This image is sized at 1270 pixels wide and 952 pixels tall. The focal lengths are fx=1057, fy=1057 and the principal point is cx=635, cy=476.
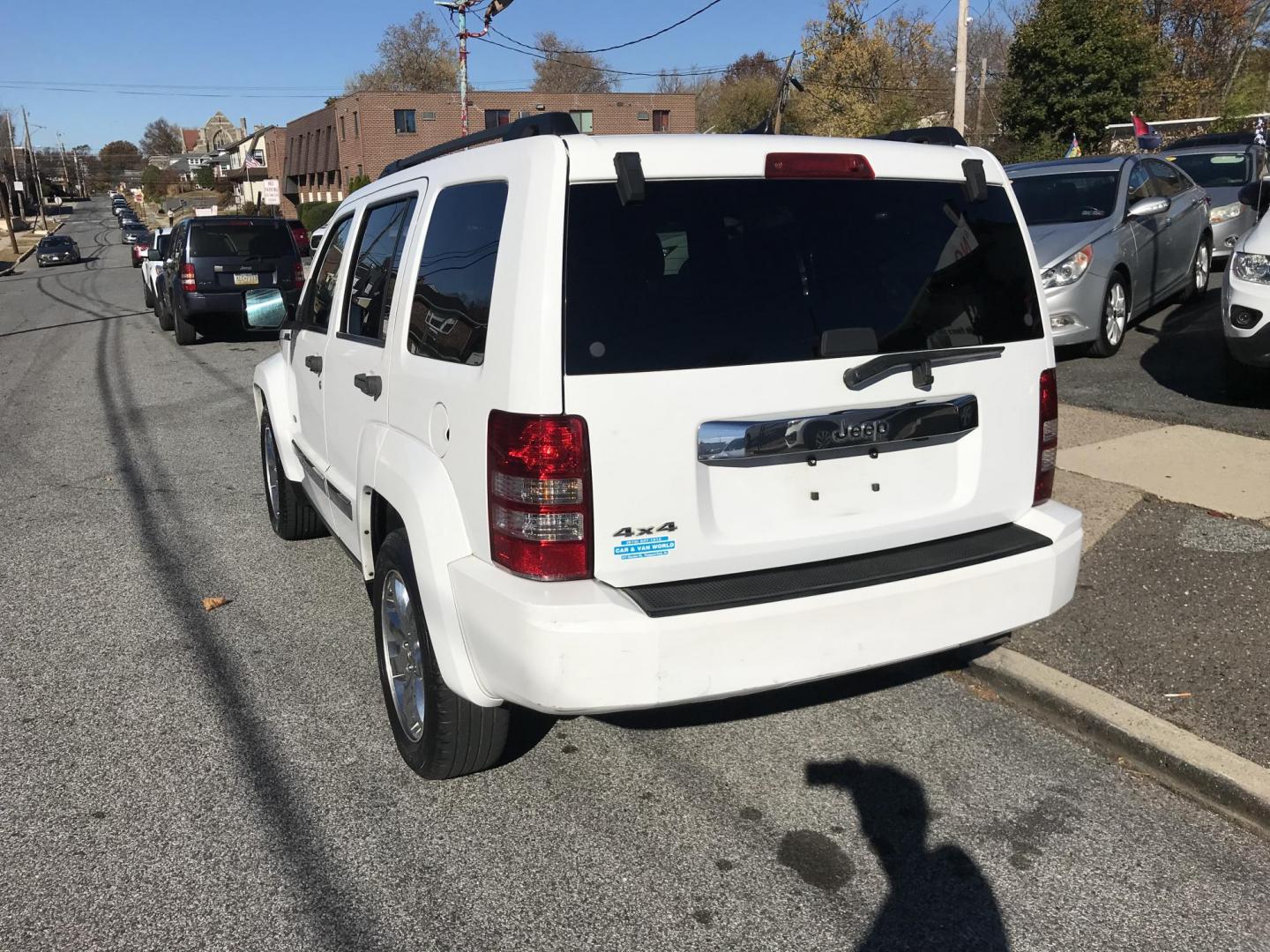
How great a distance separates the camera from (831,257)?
307 cm

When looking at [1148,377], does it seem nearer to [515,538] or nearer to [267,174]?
[515,538]

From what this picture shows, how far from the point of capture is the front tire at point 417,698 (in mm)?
3283

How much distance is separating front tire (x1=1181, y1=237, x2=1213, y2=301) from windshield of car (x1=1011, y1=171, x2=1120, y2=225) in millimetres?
2015

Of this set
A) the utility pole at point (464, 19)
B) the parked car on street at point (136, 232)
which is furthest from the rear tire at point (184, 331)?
the parked car on street at point (136, 232)

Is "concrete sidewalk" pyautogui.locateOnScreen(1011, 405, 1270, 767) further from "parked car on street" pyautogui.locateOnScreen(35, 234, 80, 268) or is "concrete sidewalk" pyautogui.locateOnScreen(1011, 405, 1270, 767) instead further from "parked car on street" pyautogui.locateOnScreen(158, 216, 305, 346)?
"parked car on street" pyautogui.locateOnScreen(35, 234, 80, 268)

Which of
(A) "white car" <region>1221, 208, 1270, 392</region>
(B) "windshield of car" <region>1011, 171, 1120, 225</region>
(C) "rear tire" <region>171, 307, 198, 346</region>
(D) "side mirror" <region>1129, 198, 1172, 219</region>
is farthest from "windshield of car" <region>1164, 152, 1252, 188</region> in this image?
(C) "rear tire" <region>171, 307, 198, 346</region>

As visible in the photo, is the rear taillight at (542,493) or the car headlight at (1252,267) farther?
the car headlight at (1252,267)

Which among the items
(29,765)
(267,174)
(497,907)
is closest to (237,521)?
(29,765)

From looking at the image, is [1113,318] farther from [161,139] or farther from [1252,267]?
[161,139]

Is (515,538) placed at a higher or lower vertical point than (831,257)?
lower

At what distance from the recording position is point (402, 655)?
3.64 meters

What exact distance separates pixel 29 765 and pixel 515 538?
2.19m

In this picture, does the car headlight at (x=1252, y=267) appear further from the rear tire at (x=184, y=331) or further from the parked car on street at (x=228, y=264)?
the rear tire at (x=184, y=331)

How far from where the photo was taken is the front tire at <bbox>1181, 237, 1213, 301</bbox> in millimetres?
11414
